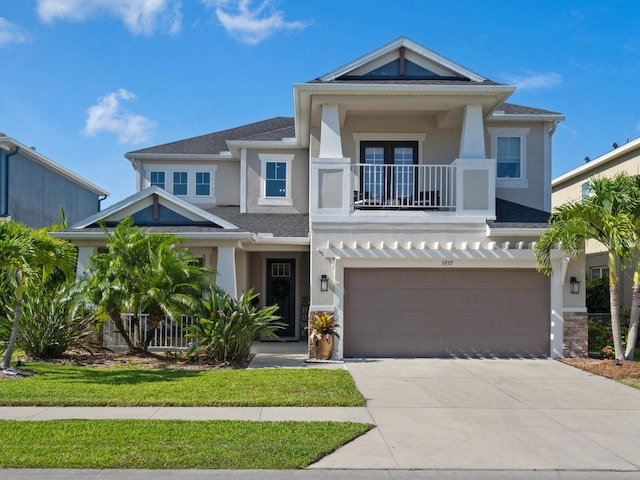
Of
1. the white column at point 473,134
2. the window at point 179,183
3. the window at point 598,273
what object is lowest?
the window at point 598,273

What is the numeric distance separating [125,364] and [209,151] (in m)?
8.78

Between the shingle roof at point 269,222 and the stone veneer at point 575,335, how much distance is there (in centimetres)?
668

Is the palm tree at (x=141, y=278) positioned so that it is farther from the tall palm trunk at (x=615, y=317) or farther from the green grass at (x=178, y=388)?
the tall palm trunk at (x=615, y=317)

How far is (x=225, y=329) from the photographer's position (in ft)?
41.0

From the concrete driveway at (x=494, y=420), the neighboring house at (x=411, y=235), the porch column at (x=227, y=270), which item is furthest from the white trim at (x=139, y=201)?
the concrete driveway at (x=494, y=420)

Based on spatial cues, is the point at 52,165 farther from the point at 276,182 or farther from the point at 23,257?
the point at 23,257

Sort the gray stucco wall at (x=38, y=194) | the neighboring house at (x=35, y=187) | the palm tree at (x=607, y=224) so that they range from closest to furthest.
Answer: the palm tree at (x=607, y=224)
the neighboring house at (x=35, y=187)
the gray stucco wall at (x=38, y=194)

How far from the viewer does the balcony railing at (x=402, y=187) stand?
48.0 feet

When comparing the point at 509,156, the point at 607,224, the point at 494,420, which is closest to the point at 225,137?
the point at 509,156

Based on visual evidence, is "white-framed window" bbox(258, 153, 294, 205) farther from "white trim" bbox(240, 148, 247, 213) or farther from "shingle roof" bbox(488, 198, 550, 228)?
"shingle roof" bbox(488, 198, 550, 228)

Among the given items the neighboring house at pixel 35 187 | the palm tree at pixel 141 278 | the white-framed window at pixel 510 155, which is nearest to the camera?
the palm tree at pixel 141 278

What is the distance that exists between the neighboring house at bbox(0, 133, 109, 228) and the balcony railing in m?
12.1

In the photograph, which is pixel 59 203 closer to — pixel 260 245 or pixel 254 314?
pixel 260 245

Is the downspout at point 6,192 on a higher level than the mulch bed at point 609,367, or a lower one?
higher
